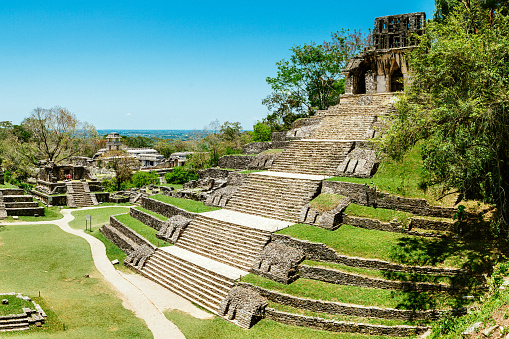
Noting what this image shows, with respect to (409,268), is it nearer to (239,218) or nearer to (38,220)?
(239,218)

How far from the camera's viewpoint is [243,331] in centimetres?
1179

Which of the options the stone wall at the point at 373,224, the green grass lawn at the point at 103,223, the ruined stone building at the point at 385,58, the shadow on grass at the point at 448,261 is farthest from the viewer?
the ruined stone building at the point at 385,58

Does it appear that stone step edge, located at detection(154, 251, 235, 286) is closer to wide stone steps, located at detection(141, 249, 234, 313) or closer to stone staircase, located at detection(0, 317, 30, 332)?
wide stone steps, located at detection(141, 249, 234, 313)

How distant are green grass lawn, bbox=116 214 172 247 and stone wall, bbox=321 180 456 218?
8608 mm

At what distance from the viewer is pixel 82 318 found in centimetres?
1222

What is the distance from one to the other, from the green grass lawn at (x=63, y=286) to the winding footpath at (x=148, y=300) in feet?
1.04

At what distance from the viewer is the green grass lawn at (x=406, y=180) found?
1510 cm

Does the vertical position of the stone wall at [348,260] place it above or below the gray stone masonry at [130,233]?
above

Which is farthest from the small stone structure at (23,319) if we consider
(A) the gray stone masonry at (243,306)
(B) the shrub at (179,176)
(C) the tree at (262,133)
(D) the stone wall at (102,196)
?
(C) the tree at (262,133)

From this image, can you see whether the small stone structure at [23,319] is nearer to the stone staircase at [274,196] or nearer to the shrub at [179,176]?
the stone staircase at [274,196]

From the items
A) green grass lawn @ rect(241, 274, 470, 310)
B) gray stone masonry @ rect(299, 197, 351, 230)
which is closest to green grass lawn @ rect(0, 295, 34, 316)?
green grass lawn @ rect(241, 274, 470, 310)

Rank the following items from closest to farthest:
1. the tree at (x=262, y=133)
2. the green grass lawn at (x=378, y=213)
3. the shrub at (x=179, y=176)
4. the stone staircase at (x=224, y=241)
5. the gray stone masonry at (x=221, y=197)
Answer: the green grass lawn at (x=378, y=213)
the stone staircase at (x=224, y=241)
the gray stone masonry at (x=221, y=197)
the tree at (x=262, y=133)
the shrub at (x=179, y=176)

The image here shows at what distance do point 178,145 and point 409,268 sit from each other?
7604cm

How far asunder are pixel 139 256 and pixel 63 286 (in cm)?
361
